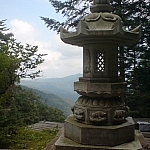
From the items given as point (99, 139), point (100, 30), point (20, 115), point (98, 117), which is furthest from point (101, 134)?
point (20, 115)

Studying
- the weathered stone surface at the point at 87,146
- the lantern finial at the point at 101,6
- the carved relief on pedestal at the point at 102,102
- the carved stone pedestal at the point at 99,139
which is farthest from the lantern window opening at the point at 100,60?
the weathered stone surface at the point at 87,146

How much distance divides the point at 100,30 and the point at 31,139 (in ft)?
11.4

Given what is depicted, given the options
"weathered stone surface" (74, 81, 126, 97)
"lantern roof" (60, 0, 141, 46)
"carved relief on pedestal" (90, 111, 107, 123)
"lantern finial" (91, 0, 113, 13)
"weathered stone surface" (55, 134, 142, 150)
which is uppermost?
"lantern finial" (91, 0, 113, 13)

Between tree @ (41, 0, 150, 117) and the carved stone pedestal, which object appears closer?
the carved stone pedestal

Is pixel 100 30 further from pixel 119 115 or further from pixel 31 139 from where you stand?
pixel 31 139

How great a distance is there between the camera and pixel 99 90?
9.84ft

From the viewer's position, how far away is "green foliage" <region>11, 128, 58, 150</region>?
182 inches

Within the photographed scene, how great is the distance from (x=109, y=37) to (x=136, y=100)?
6.09 metres

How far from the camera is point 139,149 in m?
2.87

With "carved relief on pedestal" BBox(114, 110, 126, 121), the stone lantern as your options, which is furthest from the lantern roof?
"carved relief on pedestal" BBox(114, 110, 126, 121)

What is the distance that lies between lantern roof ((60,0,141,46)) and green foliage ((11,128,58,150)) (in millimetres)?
2556

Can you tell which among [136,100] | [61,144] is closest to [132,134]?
[61,144]

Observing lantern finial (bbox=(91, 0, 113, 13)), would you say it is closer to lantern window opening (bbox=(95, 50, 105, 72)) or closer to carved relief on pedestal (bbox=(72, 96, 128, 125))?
lantern window opening (bbox=(95, 50, 105, 72))

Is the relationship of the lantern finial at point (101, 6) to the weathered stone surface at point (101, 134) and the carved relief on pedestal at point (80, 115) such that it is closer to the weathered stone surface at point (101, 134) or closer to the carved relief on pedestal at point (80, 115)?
the carved relief on pedestal at point (80, 115)
